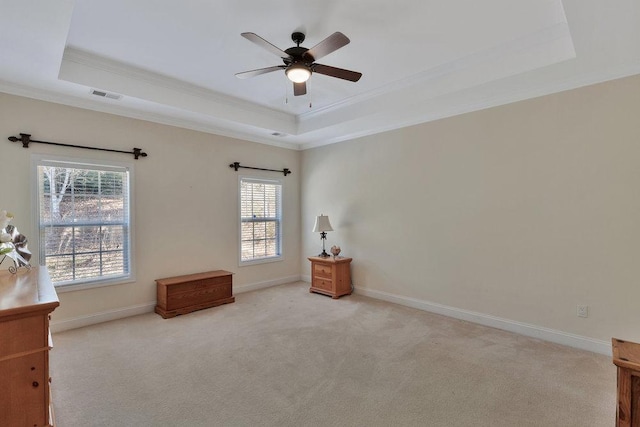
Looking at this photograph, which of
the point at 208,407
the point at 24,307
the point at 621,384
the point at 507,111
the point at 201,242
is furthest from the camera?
the point at 201,242

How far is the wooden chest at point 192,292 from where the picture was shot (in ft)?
13.2

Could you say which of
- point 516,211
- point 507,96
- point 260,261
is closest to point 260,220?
point 260,261

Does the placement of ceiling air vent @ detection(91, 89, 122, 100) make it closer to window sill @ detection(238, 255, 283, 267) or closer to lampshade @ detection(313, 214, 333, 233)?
window sill @ detection(238, 255, 283, 267)

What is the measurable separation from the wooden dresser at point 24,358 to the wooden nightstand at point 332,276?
142 inches

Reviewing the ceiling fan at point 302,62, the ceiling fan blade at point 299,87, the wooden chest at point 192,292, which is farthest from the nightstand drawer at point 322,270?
the ceiling fan at point 302,62

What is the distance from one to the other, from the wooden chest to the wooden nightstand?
132 centimetres

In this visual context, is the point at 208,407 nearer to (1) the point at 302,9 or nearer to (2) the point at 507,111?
(1) the point at 302,9

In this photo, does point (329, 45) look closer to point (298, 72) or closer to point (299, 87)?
point (298, 72)

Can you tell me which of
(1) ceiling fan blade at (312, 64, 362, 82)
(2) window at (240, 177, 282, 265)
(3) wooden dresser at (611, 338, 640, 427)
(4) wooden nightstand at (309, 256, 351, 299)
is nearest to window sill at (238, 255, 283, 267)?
(2) window at (240, 177, 282, 265)

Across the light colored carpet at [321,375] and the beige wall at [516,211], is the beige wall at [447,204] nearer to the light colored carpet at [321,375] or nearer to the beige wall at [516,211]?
the beige wall at [516,211]

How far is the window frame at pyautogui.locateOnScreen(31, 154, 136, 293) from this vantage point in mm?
3379

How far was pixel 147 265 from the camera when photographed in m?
4.19

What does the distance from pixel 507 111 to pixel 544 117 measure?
374 millimetres

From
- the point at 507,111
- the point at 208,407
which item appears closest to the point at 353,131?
the point at 507,111
